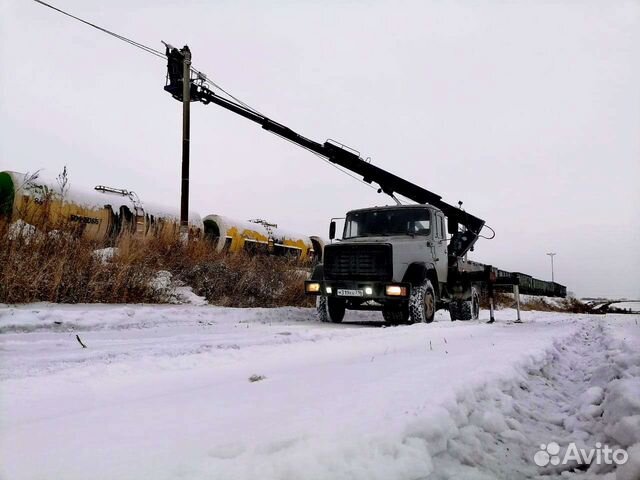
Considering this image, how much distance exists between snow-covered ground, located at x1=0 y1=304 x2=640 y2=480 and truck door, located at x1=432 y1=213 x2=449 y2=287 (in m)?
5.00

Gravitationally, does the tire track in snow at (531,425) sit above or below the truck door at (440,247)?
below

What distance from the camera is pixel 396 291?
7633 millimetres

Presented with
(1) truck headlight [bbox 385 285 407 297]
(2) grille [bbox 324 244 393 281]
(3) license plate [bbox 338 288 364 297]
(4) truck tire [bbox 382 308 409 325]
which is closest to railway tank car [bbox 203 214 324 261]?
(2) grille [bbox 324 244 393 281]

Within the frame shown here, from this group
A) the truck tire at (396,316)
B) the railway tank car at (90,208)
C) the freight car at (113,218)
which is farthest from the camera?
the railway tank car at (90,208)

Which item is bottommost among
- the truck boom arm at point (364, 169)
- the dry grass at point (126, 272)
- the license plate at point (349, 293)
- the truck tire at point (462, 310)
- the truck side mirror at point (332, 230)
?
the truck tire at point (462, 310)

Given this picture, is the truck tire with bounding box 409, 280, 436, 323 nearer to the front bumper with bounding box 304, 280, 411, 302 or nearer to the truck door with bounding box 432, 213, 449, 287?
the front bumper with bounding box 304, 280, 411, 302

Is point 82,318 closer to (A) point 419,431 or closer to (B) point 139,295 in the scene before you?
(B) point 139,295

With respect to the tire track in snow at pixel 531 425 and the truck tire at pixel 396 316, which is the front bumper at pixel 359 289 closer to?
the truck tire at pixel 396 316

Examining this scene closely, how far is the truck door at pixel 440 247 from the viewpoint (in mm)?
9093

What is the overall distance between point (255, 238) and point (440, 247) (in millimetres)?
9793

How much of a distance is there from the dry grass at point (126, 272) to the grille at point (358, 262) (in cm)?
227

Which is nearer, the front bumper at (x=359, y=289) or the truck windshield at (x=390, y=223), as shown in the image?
the front bumper at (x=359, y=289)

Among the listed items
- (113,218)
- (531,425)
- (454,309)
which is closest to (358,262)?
(454,309)

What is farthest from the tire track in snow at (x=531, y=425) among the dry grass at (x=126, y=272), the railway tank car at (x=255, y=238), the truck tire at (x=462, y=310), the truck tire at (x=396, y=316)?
the railway tank car at (x=255, y=238)
